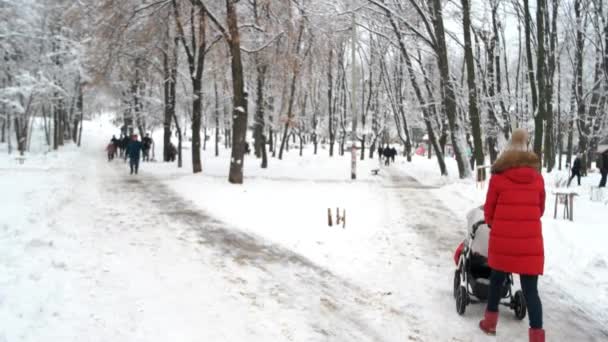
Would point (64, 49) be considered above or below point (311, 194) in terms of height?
above

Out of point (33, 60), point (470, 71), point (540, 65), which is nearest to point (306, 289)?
point (470, 71)

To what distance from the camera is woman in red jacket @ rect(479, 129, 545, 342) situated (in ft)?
13.7

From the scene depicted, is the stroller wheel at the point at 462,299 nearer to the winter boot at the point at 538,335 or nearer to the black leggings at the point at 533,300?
the black leggings at the point at 533,300

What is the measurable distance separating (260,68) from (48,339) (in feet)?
60.4

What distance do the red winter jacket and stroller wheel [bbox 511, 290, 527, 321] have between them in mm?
777

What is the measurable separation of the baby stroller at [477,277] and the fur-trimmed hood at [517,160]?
0.77 m

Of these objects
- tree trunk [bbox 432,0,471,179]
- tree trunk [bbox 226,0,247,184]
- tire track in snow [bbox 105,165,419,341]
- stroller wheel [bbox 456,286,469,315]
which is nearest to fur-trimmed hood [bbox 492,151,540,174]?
stroller wheel [bbox 456,286,469,315]

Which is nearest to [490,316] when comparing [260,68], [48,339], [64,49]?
[48,339]

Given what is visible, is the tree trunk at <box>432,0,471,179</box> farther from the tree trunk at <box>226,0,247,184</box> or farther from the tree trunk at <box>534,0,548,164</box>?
the tree trunk at <box>226,0,247,184</box>

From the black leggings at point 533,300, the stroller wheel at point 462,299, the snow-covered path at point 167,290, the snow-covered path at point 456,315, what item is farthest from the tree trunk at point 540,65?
the black leggings at point 533,300

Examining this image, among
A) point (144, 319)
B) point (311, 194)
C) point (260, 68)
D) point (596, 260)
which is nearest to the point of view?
point (144, 319)

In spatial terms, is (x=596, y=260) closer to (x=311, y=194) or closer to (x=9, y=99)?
(x=311, y=194)

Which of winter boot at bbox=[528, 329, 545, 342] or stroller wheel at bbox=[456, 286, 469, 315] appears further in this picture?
stroller wheel at bbox=[456, 286, 469, 315]

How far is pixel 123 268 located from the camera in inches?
233
